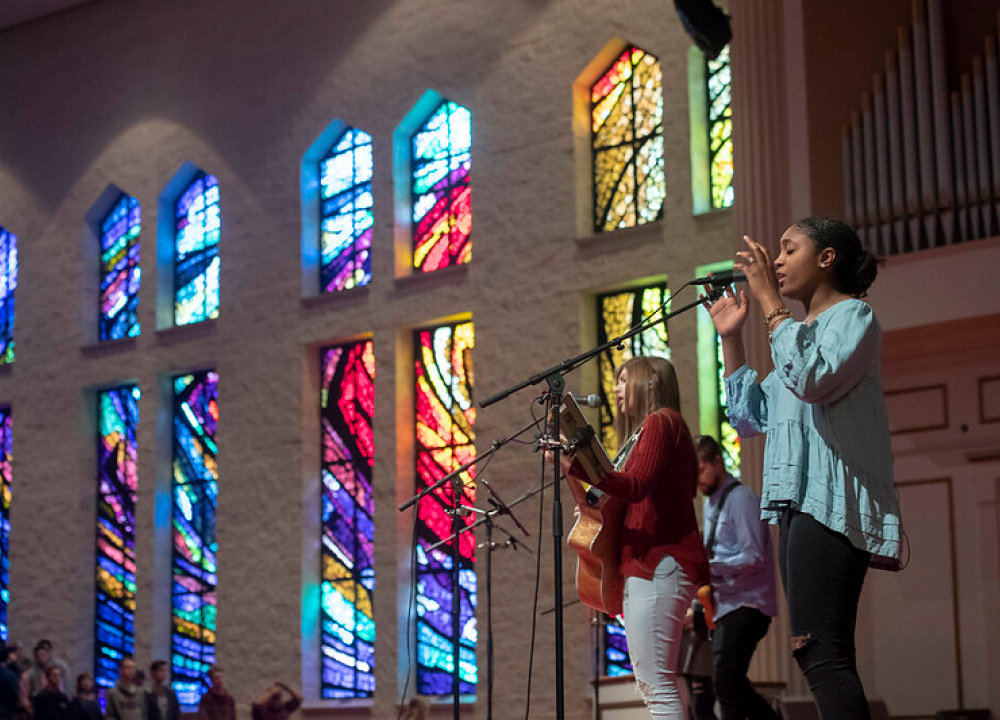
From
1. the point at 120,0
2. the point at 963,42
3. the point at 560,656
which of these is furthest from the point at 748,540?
the point at 120,0

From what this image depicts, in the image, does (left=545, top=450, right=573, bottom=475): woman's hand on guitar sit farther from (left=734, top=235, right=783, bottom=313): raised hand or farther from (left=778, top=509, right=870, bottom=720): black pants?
(left=778, top=509, right=870, bottom=720): black pants

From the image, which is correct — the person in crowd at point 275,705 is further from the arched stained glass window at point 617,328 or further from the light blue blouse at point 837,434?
the light blue blouse at point 837,434

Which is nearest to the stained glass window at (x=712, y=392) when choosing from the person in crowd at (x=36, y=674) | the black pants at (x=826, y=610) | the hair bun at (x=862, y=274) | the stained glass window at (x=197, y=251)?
the stained glass window at (x=197, y=251)

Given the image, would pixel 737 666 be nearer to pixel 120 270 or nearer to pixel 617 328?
pixel 617 328

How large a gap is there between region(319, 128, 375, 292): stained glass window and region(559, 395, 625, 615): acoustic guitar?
28.8 feet

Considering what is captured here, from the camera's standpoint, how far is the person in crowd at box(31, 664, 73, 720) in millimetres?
11875

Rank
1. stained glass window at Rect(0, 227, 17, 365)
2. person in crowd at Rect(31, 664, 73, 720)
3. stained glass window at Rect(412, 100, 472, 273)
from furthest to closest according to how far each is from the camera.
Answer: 1. stained glass window at Rect(0, 227, 17, 365)
2. stained glass window at Rect(412, 100, 472, 273)
3. person in crowd at Rect(31, 664, 73, 720)

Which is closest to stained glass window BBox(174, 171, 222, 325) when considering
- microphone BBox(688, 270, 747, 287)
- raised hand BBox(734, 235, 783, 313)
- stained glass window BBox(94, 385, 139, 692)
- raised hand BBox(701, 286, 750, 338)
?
stained glass window BBox(94, 385, 139, 692)

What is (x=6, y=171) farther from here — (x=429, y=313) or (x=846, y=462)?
(x=846, y=462)

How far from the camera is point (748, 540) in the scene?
5.37 metres

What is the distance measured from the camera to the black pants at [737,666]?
518 cm

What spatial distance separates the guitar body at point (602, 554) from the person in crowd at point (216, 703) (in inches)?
342

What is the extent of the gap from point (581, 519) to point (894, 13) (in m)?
4.53

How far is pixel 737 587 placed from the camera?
17.6 ft
